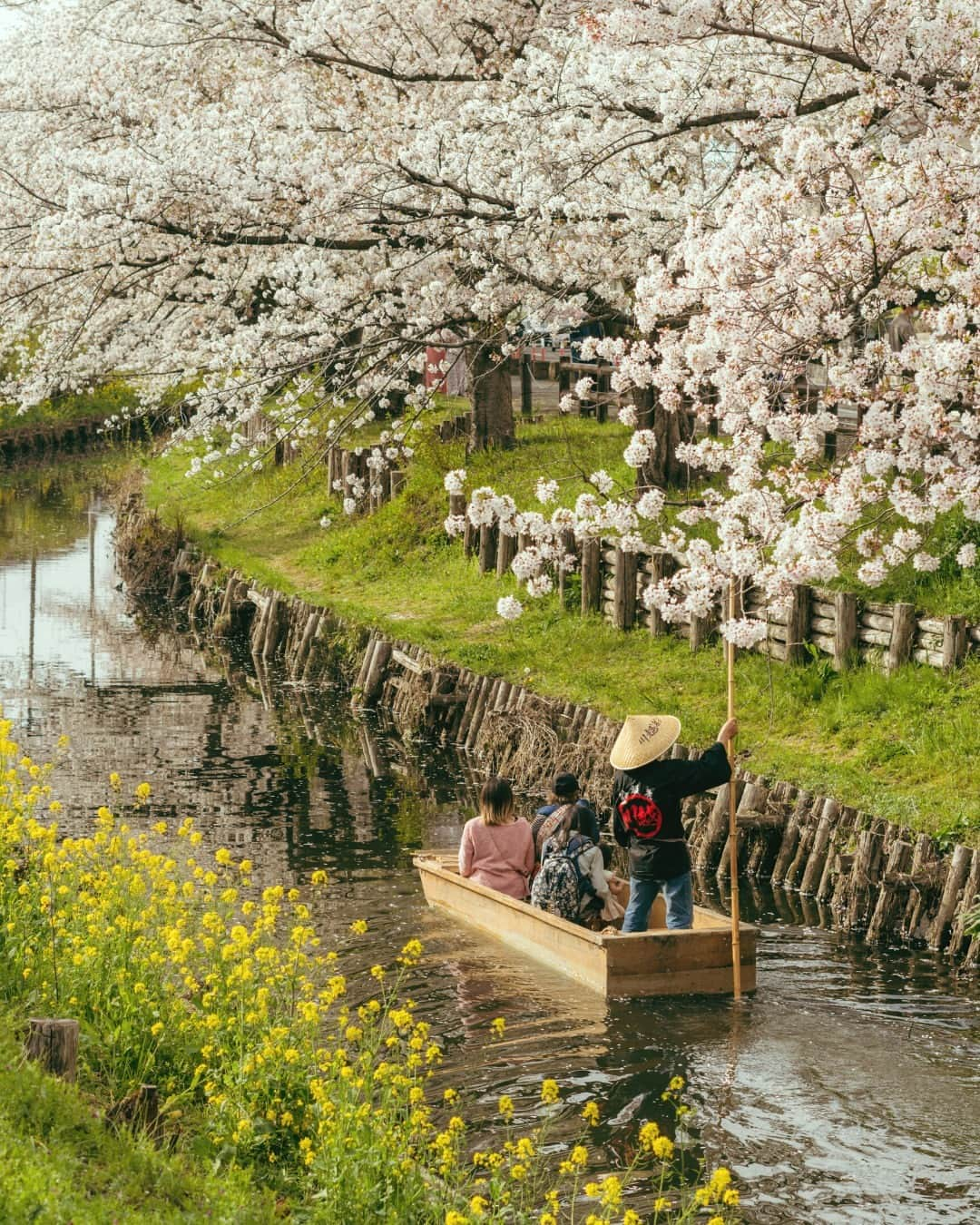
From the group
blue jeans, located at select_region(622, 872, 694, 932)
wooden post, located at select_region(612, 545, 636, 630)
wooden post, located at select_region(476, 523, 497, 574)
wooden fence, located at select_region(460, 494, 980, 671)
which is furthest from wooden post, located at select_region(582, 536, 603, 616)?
blue jeans, located at select_region(622, 872, 694, 932)

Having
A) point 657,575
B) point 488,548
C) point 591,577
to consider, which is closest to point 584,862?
point 657,575

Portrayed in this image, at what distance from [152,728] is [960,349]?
12.5 meters

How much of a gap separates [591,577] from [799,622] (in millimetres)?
4149

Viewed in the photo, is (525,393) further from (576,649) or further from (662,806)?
(662,806)

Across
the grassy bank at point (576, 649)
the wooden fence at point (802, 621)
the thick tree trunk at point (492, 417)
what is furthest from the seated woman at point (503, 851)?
the thick tree trunk at point (492, 417)

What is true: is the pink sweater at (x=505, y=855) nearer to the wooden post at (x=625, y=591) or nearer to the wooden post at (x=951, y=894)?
the wooden post at (x=951, y=894)

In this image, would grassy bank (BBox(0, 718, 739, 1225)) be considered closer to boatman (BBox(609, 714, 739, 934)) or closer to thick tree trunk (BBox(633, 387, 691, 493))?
boatman (BBox(609, 714, 739, 934))

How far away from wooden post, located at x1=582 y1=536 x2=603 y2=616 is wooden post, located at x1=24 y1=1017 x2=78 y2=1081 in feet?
45.0

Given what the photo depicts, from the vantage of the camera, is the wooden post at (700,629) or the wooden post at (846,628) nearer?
the wooden post at (846,628)

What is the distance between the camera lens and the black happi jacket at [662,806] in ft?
37.9

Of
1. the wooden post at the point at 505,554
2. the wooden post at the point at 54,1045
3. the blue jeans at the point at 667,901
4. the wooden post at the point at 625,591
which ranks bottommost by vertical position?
the blue jeans at the point at 667,901

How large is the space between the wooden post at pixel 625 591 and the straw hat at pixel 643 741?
25.6 feet

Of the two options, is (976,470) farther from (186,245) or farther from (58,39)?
(58,39)

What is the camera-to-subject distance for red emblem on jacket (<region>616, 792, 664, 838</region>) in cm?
1157
